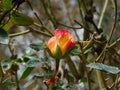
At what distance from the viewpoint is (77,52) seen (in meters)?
0.78

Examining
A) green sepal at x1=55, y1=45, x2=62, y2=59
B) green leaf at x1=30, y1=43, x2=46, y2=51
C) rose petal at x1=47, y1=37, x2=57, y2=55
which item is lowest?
green leaf at x1=30, y1=43, x2=46, y2=51

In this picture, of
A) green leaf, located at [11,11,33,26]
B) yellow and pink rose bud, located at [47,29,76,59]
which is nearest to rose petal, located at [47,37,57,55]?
yellow and pink rose bud, located at [47,29,76,59]

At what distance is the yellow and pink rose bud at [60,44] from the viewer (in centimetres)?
68

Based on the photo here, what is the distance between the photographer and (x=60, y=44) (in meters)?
0.69

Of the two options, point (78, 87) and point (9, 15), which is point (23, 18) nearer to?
point (9, 15)

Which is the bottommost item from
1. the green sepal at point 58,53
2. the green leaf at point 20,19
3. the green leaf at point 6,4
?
the green sepal at point 58,53

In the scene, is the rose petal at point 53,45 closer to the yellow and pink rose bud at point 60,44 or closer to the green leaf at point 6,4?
the yellow and pink rose bud at point 60,44

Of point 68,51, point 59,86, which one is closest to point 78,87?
point 59,86

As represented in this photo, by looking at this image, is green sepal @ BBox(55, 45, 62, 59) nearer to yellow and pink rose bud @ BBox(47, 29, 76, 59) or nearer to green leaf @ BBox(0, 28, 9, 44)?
yellow and pink rose bud @ BBox(47, 29, 76, 59)

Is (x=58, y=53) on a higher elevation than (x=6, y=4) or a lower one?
lower

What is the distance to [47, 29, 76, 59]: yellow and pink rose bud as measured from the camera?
2.24 feet

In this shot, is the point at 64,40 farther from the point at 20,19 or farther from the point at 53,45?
the point at 20,19

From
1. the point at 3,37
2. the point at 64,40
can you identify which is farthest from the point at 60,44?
the point at 3,37

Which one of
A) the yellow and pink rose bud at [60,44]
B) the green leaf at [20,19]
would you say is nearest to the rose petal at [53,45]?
the yellow and pink rose bud at [60,44]
